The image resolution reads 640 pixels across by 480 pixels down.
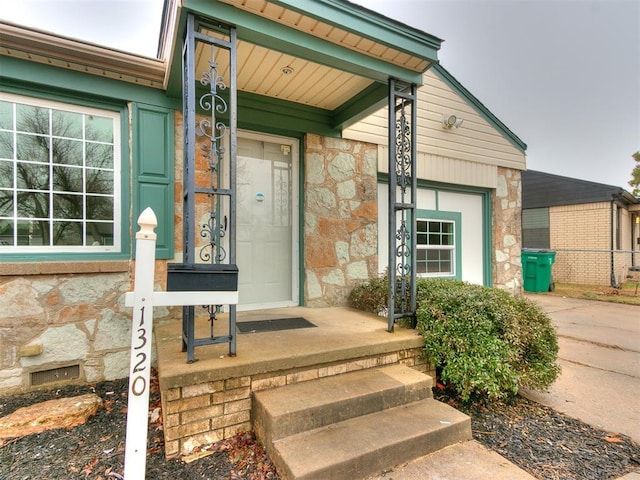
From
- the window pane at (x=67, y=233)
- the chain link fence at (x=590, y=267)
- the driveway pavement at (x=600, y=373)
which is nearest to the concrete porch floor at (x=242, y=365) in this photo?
the window pane at (x=67, y=233)

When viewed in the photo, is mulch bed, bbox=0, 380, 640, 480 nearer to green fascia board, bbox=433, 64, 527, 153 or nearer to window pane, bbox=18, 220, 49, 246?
window pane, bbox=18, 220, 49, 246

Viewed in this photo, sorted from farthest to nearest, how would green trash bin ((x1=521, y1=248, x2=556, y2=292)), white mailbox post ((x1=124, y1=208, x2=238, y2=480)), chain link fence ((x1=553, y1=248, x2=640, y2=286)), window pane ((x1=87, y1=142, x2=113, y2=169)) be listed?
1. chain link fence ((x1=553, y1=248, x2=640, y2=286))
2. green trash bin ((x1=521, y1=248, x2=556, y2=292))
3. window pane ((x1=87, y1=142, x2=113, y2=169))
4. white mailbox post ((x1=124, y1=208, x2=238, y2=480))

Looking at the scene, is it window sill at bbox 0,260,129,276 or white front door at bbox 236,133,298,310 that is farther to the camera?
white front door at bbox 236,133,298,310

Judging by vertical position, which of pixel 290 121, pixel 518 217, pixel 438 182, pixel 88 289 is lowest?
pixel 88 289

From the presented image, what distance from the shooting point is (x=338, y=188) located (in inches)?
156

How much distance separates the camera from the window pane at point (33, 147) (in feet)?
8.62

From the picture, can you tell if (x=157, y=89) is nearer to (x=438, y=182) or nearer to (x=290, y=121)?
(x=290, y=121)

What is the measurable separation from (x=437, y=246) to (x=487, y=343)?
2.86 m

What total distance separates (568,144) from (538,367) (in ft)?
47.1

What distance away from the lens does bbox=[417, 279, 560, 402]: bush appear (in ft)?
7.72

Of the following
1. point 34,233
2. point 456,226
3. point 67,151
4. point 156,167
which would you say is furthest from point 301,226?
point 456,226

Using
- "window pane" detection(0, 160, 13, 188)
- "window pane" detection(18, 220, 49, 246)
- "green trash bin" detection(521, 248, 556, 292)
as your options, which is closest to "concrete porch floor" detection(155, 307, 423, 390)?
"window pane" detection(18, 220, 49, 246)

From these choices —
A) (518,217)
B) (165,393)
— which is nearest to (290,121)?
(165,393)

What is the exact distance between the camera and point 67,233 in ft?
9.10
